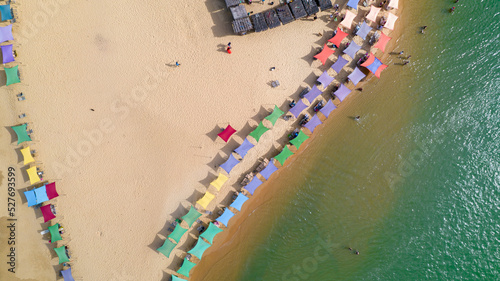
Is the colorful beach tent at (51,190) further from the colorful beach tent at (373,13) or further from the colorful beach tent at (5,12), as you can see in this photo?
the colorful beach tent at (373,13)

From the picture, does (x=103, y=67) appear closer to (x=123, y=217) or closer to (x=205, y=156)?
(x=205, y=156)

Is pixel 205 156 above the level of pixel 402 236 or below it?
above

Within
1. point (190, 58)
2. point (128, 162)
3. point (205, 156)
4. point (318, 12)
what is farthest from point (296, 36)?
point (128, 162)

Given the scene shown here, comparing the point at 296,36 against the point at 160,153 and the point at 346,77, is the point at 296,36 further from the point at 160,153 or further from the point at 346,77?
the point at 160,153

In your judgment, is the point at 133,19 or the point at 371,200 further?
the point at 371,200

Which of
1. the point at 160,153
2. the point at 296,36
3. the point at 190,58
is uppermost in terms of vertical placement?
the point at 190,58

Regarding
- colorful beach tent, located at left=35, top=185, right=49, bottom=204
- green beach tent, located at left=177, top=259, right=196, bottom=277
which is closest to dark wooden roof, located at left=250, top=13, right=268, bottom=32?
green beach tent, located at left=177, top=259, right=196, bottom=277
